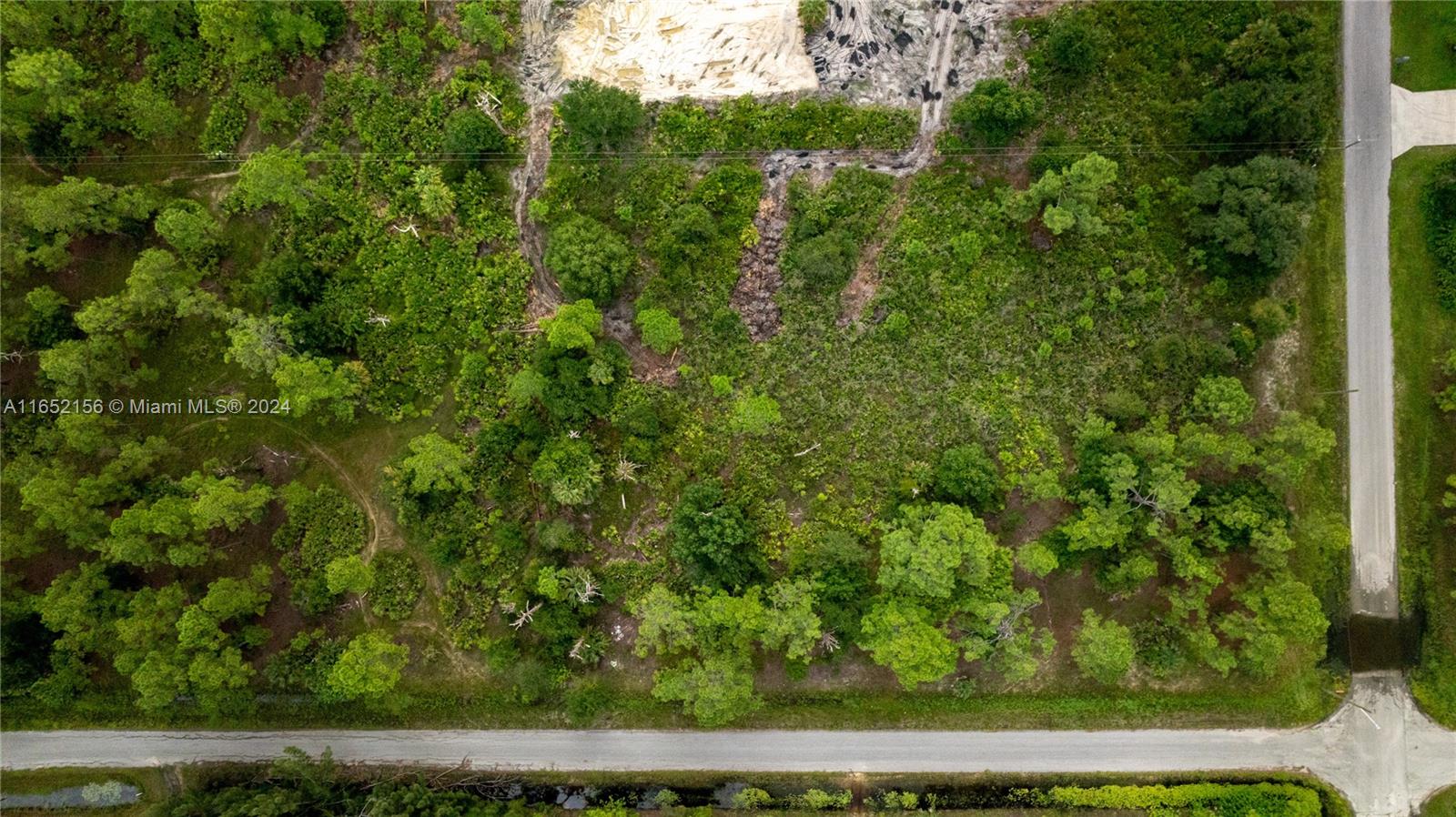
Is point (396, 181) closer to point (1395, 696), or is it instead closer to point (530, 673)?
point (530, 673)

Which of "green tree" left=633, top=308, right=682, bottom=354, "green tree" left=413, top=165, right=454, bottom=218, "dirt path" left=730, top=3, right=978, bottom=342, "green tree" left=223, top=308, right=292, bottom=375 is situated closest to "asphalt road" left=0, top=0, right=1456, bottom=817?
"dirt path" left=730, top=3, right=978, bottom=342

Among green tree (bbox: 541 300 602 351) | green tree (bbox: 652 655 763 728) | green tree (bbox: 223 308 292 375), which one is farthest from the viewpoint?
green tree (bbox: 223 308 292 375)

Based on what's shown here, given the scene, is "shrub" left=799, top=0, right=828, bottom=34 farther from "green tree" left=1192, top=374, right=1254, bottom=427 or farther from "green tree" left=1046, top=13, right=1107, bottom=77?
"green tree" left=1192, top=374, right=1254, bottom=427

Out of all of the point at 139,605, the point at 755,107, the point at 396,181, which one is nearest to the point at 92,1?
the point at 396,181

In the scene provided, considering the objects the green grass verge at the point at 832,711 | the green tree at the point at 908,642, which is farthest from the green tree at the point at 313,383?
the green tree at the point at 908,642

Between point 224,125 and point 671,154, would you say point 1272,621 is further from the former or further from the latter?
point 224,125

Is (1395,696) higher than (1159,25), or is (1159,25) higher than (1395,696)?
(1159,25)
